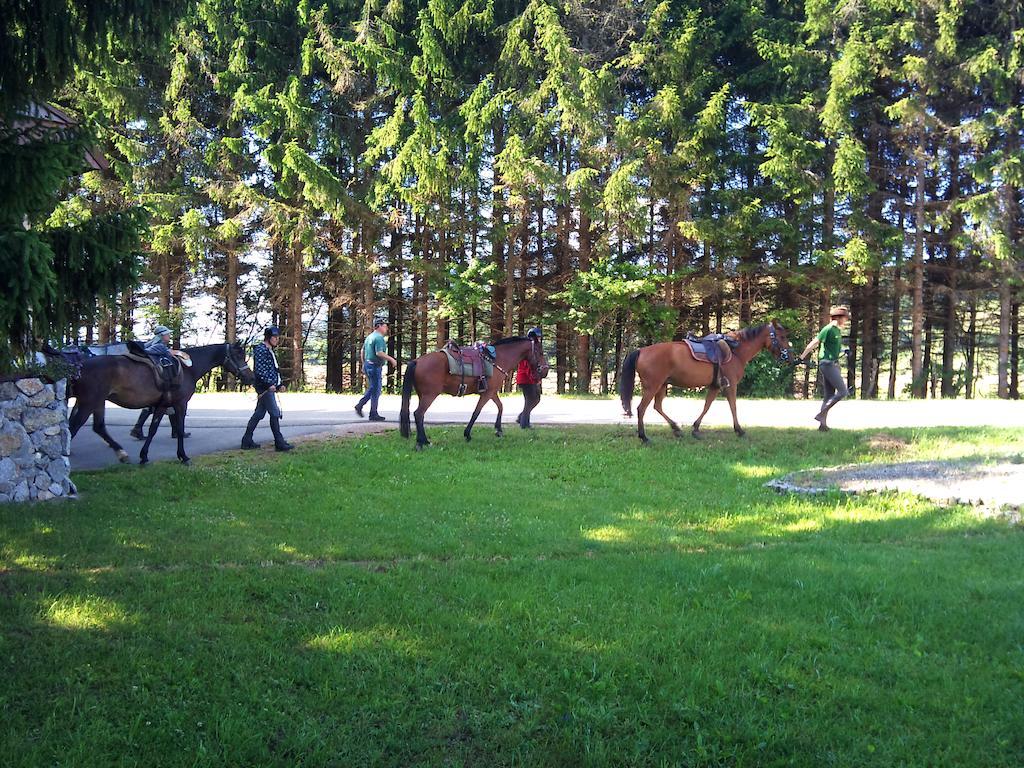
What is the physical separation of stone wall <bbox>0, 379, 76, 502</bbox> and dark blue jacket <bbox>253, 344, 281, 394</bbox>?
3.34 metres

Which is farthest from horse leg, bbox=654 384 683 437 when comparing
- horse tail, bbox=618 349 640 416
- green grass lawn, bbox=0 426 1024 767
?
green grass lawn, bbox=0 426 1024 767

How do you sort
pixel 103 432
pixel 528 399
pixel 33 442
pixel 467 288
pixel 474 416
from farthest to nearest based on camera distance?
pixel 467 288 < pixel 528 399 < pixel 474 416 < pixel 103 432 < pixel 33 442

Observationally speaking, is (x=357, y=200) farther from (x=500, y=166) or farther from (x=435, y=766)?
(x=435, y=766)

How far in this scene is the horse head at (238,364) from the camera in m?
11.8

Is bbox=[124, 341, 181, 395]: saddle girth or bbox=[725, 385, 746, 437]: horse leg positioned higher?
bbox=[124, 341, 181, 395]: saddle girth

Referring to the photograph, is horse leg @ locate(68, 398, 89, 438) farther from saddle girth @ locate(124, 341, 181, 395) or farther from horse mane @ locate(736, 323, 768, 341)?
horse mane @ locate(736, 323, 768, 341)

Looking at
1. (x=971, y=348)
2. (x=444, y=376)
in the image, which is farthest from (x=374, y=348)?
(x=971, y=348)

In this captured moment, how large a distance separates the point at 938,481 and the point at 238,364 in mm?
10103

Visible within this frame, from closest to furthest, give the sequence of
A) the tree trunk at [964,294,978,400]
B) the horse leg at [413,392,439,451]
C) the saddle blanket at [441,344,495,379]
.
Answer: the horse leg at [413,392,439,451] < the saddle blanket at [441,344,495,379] < the tree trunk at [964,294,978,400]

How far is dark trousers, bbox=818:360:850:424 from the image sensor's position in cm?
1391

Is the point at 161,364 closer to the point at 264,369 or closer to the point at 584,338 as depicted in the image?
the point at 264,369

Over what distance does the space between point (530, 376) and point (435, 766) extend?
35.6 feet

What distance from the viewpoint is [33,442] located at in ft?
27.6

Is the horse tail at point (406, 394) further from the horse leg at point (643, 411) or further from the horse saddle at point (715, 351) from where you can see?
the horse saddle at point (715, 351)
